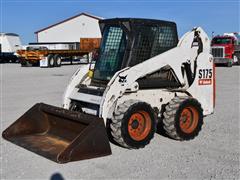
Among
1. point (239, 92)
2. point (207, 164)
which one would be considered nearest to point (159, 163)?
point (207, 164)

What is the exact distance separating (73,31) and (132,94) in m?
53.0

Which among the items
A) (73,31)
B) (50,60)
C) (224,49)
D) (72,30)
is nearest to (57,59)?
(50,60)

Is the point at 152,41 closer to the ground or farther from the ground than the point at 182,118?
farther from the ground

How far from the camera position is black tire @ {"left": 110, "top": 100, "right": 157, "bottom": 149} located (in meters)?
5.69

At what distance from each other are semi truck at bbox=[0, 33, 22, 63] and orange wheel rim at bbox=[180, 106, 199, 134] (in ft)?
130

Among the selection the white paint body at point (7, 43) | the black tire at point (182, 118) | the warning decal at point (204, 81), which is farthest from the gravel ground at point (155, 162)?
the white paint body at point (7, 43)

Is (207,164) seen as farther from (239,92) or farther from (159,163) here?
(239,92)

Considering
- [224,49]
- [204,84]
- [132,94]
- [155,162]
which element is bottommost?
[155,162]

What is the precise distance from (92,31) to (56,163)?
51.6 meters

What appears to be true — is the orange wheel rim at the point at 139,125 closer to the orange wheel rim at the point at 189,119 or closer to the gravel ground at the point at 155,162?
the gravel ground at the point at 155,162

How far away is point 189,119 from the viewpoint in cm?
670

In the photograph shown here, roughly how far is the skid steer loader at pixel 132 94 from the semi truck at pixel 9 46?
3849 cm

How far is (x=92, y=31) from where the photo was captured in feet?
183

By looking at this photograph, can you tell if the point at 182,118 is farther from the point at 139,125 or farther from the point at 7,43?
the point at 7,43
